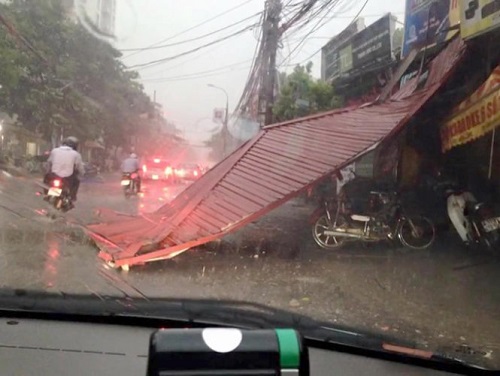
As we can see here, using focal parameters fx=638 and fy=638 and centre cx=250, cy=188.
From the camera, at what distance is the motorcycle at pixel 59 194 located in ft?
29.0

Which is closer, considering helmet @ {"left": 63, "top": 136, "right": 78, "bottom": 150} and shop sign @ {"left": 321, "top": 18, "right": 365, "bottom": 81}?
shop sign @ {"left": 321, "top": 18, "right": 365, "bottom": 81}

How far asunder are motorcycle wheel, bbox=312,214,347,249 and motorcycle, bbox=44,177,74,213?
3.53 meters

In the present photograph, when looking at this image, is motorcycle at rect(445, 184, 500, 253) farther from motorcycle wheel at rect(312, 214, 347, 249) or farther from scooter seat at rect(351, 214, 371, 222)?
motorcycle wheel at rect(312, 214, 347, 249)

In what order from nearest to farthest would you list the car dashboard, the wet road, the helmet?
1. the car dashboard
2. the wet road
3. the helmet

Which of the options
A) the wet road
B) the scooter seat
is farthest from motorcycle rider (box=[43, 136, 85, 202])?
the scooter seat

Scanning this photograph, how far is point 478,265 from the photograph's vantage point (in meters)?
7.20

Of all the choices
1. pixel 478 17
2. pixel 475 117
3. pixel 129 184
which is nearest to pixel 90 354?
pixel 478 17

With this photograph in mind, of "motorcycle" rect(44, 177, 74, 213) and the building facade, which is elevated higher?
the building facade

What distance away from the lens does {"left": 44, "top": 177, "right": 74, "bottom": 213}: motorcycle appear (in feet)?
29.0

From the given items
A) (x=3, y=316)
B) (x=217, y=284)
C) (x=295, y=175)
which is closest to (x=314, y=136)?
(x=295, y=175)

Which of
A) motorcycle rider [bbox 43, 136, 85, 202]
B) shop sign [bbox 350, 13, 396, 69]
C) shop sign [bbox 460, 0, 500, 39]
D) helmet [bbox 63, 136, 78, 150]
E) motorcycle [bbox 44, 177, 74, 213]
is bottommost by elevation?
motorcycle [bbox 44, 177, 74, 213]

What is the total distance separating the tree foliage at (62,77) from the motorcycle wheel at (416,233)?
144 inches

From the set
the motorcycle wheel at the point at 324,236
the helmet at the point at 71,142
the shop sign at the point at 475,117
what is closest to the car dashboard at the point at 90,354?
the motorcycle wheel at the point at 324,236

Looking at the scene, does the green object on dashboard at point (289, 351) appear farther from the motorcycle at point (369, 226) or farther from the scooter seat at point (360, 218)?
the scooter seat at point (360, 218)
